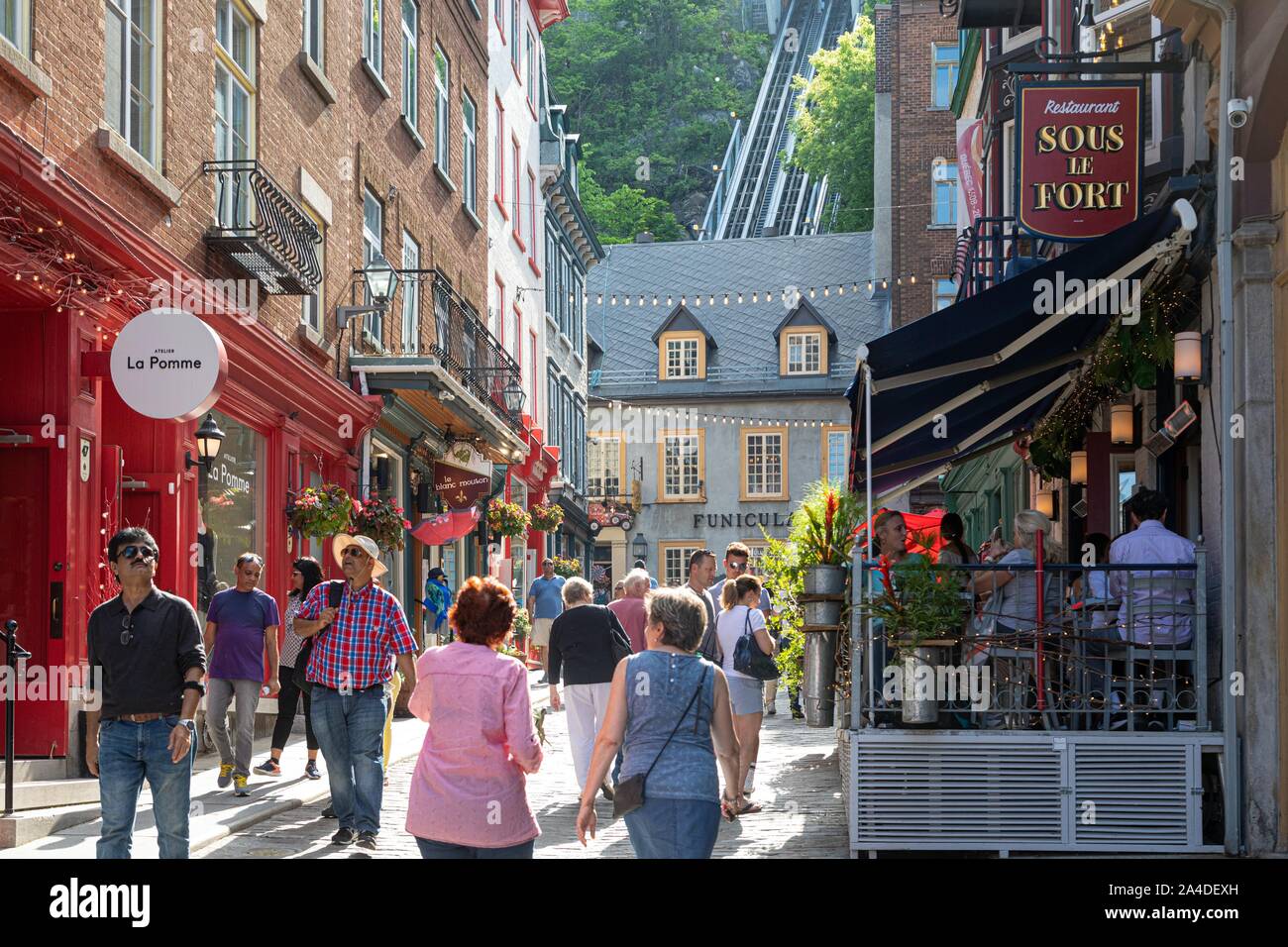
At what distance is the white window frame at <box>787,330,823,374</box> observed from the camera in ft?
177

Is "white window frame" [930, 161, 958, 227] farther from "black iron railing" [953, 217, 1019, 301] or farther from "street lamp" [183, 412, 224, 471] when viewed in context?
"street lamp" [183, 412, 224, 471]

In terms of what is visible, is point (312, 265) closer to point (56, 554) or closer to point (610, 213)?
point (56, 554)

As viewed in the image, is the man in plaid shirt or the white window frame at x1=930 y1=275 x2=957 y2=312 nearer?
the man in plaid shirt

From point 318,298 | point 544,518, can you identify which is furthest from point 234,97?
Result: point 544,518

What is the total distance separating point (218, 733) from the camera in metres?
12.6

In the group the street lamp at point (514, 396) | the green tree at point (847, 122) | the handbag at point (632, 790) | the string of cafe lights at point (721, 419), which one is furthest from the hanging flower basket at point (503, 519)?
the green tree at point (847, 122)

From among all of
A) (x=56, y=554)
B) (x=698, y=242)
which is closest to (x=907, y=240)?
(x=698, y=242)

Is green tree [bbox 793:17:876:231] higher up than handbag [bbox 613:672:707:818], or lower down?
higher up

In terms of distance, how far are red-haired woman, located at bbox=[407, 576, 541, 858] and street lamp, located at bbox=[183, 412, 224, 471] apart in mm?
7946

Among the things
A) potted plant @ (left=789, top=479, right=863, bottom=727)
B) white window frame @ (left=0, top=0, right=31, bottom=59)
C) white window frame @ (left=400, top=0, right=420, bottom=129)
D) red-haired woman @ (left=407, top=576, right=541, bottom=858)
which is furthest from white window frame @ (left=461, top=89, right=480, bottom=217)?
red-haired woman @ (left=407, top=576, right=541, bottom=858)

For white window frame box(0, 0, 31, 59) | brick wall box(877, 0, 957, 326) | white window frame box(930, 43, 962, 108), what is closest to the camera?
white window frame box(0, 0, 31, 59)

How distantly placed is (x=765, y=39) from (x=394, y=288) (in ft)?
251

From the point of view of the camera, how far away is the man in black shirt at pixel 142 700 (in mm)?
7590

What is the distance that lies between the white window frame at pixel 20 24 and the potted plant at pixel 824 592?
5660 millimetres
